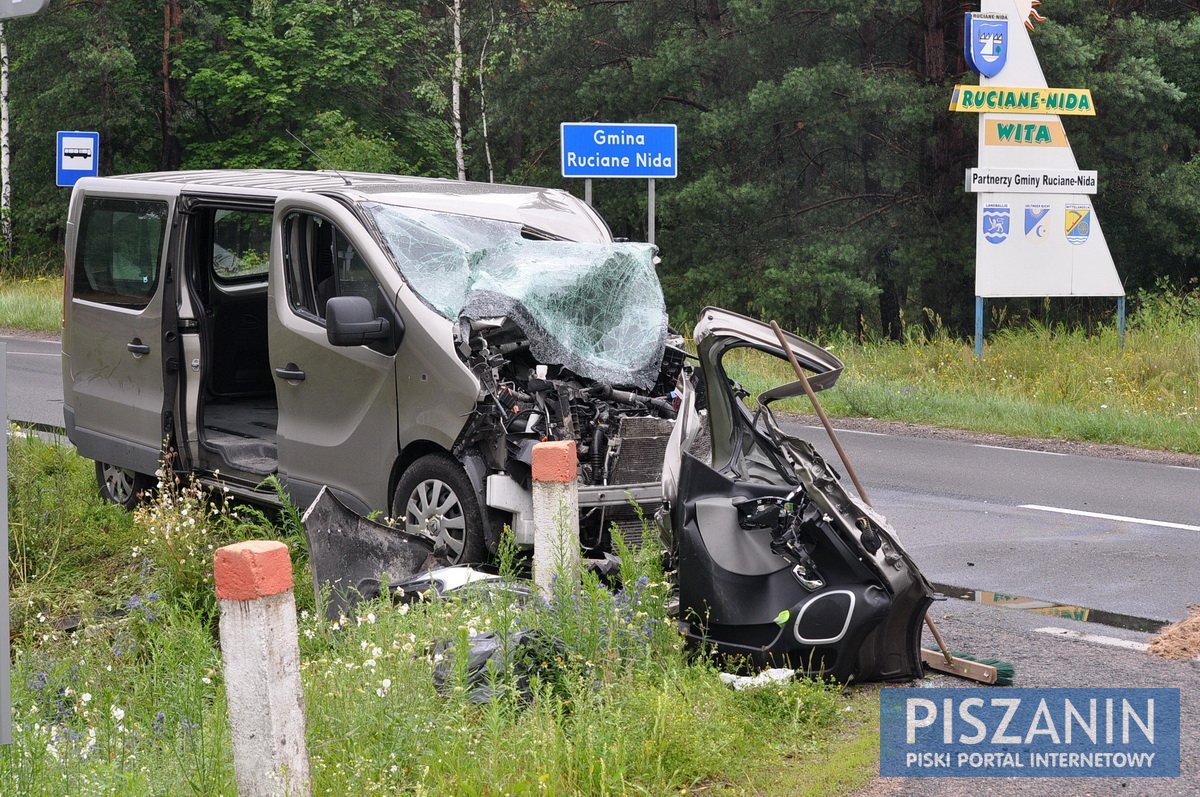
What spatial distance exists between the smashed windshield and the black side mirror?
29 cm

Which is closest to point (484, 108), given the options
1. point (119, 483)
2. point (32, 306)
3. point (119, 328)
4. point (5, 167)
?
point (32, 306)

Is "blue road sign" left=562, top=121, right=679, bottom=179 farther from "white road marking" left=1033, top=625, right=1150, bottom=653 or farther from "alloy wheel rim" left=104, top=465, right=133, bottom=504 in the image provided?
"white road marking" left=1033, top=625, right=1150, bottom=653

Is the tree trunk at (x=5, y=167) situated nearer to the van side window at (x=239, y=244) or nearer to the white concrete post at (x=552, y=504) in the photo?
the van side window at (x=239, y=244)

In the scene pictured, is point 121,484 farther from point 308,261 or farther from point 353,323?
point 353,323

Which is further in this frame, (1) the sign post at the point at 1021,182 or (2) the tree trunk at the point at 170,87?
(2) the tree trunk at the point at 170,87

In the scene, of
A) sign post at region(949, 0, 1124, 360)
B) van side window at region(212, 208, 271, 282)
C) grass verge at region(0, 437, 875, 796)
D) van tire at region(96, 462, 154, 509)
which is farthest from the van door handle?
sign post at region(949, 0, 1124, 360)

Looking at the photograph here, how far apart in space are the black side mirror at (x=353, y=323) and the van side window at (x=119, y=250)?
222 centimetres

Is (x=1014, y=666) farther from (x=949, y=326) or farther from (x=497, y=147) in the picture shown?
(x=497, y=147)

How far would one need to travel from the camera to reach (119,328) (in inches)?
349

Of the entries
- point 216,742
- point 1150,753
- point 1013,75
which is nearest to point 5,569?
point 216,742

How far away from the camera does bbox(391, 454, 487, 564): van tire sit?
6.73 metres

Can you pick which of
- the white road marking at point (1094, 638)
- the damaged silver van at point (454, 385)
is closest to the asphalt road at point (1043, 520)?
the white road marking at point (1094, 638)

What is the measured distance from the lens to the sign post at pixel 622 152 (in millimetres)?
16328

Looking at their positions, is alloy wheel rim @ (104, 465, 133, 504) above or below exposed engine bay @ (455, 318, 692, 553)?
below
